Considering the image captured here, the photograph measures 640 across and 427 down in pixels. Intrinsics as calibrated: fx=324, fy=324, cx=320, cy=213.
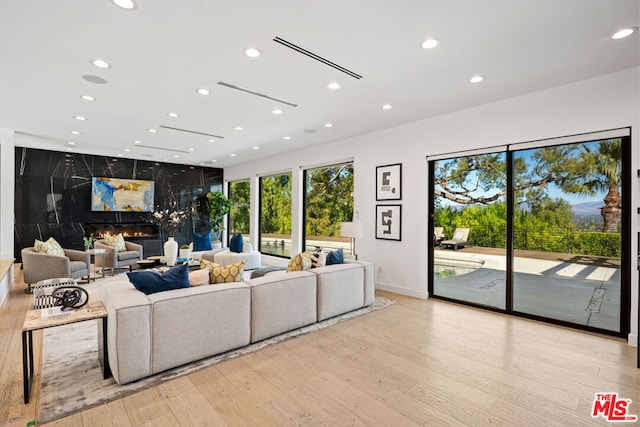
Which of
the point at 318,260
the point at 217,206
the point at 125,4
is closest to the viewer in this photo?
the point at 125,4

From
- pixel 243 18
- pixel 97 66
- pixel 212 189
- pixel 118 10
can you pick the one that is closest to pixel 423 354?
pixel 243 18

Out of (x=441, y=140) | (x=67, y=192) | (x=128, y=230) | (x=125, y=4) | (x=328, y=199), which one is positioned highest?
(x=125, y=4)

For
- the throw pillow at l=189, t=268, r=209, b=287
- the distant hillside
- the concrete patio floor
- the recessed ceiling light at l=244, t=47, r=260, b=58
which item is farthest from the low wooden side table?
the distant hillside

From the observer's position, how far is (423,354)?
311cm

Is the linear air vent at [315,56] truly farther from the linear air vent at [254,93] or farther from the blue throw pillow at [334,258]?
the blue throw pillow at [334,258]

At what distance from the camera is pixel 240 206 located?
988cm

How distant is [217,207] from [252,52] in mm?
7373

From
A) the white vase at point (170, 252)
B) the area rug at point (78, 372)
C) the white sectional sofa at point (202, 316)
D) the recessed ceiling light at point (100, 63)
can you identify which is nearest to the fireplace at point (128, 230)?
the white vase at point (170, 252)

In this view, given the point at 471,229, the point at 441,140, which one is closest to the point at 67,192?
the point at 441,140

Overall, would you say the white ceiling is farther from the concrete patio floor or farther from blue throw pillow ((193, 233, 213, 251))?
blue throw pillow ((193, 233, 213, 251))

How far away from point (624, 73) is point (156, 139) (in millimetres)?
7150

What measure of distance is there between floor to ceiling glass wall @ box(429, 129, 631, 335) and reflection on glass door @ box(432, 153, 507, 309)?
1 centimetres

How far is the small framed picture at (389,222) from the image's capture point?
543 centimetres

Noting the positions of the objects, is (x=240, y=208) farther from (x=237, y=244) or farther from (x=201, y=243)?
(x=237, y=244)
